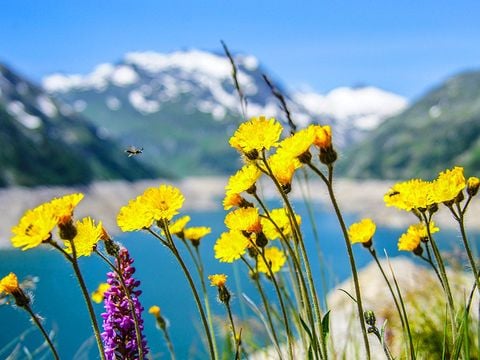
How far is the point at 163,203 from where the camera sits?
1918 mm

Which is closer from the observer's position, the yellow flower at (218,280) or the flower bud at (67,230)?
the flower bud at (67,230)

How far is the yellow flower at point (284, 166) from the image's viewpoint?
2.03 m

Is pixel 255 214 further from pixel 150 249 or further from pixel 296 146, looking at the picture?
pixel 150 249

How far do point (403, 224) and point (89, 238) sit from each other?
425 ft

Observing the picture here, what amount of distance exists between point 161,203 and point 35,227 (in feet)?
1.44

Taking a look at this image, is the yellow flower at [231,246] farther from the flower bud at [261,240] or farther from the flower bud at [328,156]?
the flower bud at [328,156]

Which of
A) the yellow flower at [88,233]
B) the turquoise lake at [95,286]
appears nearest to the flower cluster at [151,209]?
the yellow flower at [88,233]

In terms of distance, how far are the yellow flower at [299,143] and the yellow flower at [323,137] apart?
2 centimetres

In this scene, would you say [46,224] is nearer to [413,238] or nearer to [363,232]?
[363,232]

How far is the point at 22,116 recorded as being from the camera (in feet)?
603

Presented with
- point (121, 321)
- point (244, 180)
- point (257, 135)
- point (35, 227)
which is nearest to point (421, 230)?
point (244, 180)

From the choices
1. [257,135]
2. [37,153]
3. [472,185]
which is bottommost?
[472,185]

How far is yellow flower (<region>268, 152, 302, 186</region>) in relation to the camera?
203cm

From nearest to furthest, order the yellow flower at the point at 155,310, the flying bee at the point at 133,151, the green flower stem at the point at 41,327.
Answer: the green flower stem at the point at 41,327
the yellow flower at the point at 155,310
the flying bee at the point at 133,151
